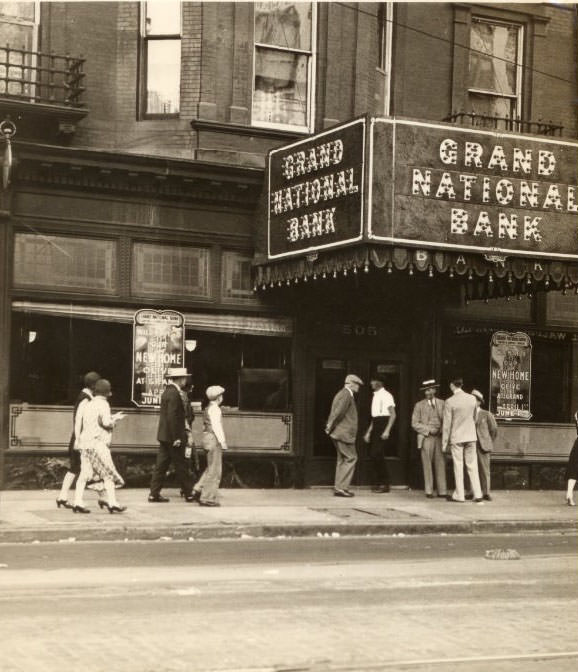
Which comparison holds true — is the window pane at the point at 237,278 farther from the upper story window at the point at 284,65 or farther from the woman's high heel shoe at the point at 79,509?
the woman's high heel shoe at the point at 79,509

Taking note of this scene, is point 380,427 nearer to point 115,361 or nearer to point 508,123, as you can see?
point 115,361

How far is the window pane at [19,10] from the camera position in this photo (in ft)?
55.5

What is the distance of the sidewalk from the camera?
12.9 metres

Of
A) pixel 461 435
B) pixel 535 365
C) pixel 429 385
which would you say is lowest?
pixel 461 435

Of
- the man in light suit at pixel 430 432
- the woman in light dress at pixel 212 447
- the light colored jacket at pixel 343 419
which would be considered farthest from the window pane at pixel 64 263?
the man in light suit at pixel 430 432

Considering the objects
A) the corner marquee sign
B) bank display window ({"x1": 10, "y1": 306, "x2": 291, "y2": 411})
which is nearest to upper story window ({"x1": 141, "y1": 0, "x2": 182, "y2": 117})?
the corner marquee sign

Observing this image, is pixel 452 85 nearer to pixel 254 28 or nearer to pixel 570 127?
pixel 570 127

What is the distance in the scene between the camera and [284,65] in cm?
1844

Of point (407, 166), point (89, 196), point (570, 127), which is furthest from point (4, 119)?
point (570, 127)

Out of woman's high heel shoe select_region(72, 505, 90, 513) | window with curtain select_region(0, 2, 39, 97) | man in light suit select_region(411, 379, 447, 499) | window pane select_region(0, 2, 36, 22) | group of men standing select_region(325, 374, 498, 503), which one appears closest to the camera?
woman's high heel shoe select_region(72, 505, 90, 513)

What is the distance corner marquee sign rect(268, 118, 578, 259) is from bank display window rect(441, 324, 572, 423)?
377cm

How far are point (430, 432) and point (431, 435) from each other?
72 mm

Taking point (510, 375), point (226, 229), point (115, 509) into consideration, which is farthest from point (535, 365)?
point (115, 509)

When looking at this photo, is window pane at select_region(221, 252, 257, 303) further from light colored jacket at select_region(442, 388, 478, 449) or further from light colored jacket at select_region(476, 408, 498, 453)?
light colored jacket at select_region(476, 408, 498, 453)
